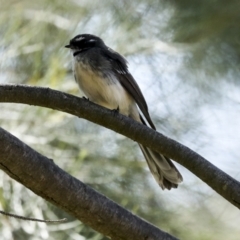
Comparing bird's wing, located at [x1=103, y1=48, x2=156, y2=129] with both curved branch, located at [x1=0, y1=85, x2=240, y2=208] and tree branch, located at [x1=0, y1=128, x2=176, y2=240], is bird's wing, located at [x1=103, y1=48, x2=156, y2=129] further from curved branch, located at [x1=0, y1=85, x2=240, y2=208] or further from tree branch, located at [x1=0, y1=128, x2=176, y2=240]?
tree branch, located at [x1=0, y1=128, x2=176, y2=240]

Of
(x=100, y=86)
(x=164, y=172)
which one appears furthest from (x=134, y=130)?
(x=100, y=86)

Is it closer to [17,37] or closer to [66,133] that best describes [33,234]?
[66,133]

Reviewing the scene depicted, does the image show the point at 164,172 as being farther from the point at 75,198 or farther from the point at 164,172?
the point at 75,198

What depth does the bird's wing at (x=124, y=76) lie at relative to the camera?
2.53 meters

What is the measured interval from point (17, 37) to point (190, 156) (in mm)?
1214

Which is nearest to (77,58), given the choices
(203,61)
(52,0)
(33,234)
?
(52,0)

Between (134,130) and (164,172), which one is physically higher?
(164,172)

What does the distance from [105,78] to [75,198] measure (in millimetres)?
959

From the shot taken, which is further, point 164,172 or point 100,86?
point 100,86

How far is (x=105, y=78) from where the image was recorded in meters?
2.54

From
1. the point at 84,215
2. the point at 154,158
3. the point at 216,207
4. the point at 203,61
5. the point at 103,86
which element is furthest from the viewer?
the point at 216,207

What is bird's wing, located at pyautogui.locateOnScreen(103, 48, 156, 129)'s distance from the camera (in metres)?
2.53

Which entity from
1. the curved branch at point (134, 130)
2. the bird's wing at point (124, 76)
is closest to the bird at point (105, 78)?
the bird's wing at point (124, 76)

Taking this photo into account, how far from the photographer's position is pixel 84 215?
5.44 feet
